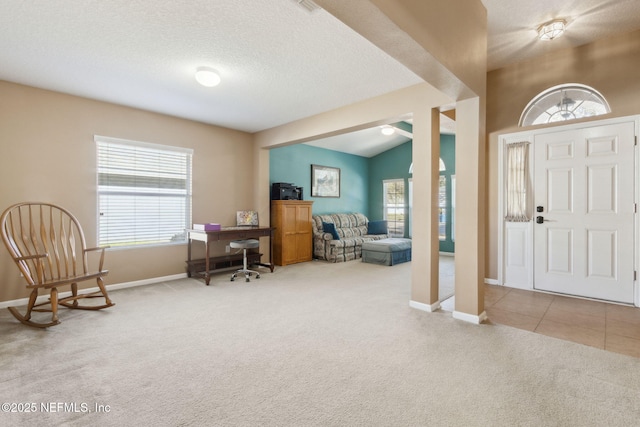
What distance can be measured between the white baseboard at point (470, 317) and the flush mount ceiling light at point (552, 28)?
2900 millimetres

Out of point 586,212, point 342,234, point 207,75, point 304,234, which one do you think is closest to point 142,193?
point 207,75

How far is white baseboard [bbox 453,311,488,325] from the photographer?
2797 millimetres

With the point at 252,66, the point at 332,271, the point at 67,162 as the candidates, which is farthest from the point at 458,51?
the point at 67,162

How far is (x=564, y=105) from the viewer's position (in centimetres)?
373

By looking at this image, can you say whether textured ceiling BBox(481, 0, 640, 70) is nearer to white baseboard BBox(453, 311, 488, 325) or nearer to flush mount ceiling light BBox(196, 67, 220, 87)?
flush mount ceiling light BBox(196, 67, 220, 87)

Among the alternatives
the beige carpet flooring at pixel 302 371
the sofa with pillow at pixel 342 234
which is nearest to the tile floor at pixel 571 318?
the beige carpet flooring at pixel 302 371

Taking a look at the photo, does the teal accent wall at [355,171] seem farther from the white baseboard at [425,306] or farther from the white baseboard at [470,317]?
the white baseboard at [470,317]

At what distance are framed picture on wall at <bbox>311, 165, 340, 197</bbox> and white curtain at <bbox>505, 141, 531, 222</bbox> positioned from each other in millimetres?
4078

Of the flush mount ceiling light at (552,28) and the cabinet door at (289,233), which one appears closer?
the flush mount ceiling light at (552,28)

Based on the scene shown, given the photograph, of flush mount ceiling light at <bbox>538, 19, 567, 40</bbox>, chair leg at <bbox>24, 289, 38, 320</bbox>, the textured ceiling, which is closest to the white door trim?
the textured ceiling

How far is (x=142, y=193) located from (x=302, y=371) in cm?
363

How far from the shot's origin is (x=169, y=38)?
2520 millimetres

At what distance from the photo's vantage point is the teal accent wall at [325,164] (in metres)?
6.41

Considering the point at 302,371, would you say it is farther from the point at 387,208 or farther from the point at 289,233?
the point at 387,208
